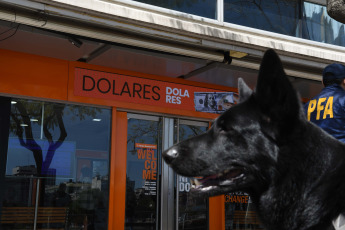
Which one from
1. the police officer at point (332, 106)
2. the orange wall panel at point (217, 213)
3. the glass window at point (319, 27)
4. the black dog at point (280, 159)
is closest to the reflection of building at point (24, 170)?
the orange wall panel at point (217, 213)

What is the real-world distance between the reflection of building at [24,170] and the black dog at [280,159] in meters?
6.23

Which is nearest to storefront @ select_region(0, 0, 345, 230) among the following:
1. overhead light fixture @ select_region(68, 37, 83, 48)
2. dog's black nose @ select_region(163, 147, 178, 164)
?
overhead light fixture @ select_region(68, 37, 83, 48)

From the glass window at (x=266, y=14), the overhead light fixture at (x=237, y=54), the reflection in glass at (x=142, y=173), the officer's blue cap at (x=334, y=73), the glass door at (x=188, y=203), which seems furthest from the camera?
the glass door at (x=188, y=203)

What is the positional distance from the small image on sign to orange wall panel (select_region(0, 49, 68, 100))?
2995 millimetres

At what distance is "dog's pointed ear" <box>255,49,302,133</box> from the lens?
6.57ft

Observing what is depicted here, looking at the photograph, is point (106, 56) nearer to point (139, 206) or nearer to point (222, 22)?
point (222, 22)

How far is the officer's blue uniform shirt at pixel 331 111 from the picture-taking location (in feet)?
10.6

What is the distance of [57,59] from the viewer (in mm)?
8250

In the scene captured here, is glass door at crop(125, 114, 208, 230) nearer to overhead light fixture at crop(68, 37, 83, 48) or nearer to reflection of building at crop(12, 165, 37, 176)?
reflection of building at crop(12, 165, 37, 176)

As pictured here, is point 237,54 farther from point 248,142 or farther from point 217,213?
point 248,142

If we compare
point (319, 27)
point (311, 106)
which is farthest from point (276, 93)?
point (319, 27)

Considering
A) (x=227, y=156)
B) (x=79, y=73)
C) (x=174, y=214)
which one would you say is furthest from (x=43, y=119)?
(x=227, y=156)

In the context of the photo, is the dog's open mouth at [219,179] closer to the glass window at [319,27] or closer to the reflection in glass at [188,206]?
the reflection in glass at [188,206]

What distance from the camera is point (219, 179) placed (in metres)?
2.35
